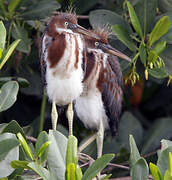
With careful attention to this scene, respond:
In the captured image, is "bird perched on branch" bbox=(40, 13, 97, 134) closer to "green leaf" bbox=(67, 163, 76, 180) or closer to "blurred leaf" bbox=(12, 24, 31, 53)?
"blurred leaf" bbox=(12, 24, 31, 53)

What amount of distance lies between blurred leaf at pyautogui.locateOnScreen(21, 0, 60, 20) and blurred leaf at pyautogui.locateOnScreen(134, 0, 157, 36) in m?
0.49

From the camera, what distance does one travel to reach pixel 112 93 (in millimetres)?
3393

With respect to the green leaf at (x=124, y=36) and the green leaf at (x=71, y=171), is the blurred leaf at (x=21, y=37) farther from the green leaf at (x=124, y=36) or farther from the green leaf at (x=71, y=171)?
the green leaf at (x=71, y=171)

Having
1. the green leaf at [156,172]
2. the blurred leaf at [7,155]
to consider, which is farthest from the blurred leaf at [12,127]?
the green leaf at [156,172]

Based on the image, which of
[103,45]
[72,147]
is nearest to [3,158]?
[72,147]

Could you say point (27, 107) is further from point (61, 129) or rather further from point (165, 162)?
point (165, 162)

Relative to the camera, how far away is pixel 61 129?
349cm

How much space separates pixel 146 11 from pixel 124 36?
0.19 metres

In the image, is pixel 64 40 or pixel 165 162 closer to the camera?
pixel 165 162

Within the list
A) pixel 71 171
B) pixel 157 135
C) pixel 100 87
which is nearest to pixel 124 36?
pixel 100 87

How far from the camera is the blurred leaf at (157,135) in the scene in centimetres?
371

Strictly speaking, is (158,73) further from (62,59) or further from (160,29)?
(62,59)

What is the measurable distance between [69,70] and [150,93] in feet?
6.28

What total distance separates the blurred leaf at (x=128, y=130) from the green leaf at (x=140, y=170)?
1.72 metres
